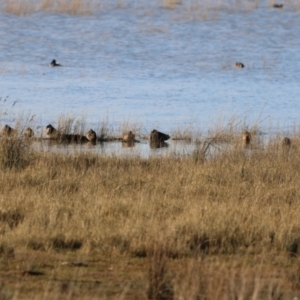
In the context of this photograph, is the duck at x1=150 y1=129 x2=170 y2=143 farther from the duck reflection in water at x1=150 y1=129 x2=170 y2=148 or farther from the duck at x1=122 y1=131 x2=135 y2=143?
the duck at x1=122 y1=131 x2=135 y2=143

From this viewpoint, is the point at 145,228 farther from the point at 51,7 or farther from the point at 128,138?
the point at 51,7

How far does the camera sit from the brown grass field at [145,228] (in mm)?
7332

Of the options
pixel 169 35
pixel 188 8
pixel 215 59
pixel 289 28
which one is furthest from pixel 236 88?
pixel 188 8

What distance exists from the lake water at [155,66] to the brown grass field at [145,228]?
347 cm

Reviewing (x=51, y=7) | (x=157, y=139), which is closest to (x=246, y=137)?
(x=157, y=139)

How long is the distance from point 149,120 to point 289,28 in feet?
72.3

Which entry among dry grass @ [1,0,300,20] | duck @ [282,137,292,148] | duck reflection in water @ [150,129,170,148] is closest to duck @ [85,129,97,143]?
duck reflection in water @ [150,129,170,148]

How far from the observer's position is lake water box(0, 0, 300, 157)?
2189cm

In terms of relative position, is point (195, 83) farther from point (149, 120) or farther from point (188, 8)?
point (188, 8)

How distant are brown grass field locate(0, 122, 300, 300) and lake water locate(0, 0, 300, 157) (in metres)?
3.47

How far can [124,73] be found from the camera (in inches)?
1180

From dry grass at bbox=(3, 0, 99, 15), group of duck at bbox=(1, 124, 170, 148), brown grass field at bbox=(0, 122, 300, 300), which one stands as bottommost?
brown grass field at bbox=(0, 122, 300, 300)

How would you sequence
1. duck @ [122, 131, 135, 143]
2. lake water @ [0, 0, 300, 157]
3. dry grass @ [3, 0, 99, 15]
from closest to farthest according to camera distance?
1. duck @ [122, 131, 135, 143]
2. lake water @ [0, 0, 300, 157]
3. dry grass @ [3, 0, 99, 15]

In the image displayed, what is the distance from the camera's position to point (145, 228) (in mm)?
8930
